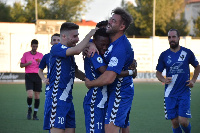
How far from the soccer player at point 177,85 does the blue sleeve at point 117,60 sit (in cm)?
358

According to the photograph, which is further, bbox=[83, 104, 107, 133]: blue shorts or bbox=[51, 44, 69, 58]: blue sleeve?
bbox=[51, 44, 69, 58]: blue sleeve

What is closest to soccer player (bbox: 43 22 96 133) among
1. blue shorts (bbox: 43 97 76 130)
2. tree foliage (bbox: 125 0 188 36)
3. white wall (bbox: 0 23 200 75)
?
blue shorts (bbox: 43 97 76 130)

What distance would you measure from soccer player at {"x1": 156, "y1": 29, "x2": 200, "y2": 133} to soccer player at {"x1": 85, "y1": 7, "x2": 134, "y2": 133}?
331cm

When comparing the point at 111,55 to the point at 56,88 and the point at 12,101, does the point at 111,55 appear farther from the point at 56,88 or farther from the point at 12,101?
the point at 12,101

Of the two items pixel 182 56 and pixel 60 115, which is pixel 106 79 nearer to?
pixel 60 115

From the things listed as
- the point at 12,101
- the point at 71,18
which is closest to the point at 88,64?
the point at 12,101

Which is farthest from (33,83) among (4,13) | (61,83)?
(4,13)

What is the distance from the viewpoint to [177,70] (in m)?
9.34

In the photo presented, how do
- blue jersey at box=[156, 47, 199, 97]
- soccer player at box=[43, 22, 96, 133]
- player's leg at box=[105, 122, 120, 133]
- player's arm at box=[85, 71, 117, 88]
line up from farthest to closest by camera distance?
blue jersey at box=[156, 47, 199, 97]
soccer player at box=[43, 22, 96, 133]
player's leg at box=[105, 122, 120, 133]
player's arm at box=[85, 71, 117, 88]

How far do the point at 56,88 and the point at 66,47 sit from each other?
2.08ft

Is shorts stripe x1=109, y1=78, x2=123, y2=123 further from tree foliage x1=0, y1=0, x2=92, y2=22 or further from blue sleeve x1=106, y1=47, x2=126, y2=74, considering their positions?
tree foliage x1=0, y1=0, x2=92, y2=22

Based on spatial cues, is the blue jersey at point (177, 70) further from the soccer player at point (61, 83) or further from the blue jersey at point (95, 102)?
the blue jersey at point (95, 102)

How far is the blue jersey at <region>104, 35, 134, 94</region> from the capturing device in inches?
228

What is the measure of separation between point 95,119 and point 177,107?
3.72 m
